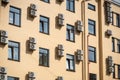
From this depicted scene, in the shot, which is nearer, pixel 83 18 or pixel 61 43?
pixel 61 43

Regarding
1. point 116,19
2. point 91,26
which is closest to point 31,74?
point 91,26

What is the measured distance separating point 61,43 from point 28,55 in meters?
3.14

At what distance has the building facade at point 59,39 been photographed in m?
26.1

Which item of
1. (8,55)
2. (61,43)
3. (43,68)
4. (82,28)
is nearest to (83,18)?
(82,28)

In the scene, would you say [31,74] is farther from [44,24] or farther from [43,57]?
[44,24]

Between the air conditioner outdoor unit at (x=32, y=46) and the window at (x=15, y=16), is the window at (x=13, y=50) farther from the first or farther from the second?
the window at (x=15, y=16)

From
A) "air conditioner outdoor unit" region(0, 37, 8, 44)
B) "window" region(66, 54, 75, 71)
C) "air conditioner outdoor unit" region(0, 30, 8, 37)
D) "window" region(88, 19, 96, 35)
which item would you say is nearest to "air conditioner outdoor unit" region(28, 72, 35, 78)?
"air conditioner outdoor unit" region(0, 37, 8, 44)

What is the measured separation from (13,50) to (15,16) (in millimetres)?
2087

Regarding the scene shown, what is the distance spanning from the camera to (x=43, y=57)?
91.7 feet

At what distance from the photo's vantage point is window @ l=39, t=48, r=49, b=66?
27.7m

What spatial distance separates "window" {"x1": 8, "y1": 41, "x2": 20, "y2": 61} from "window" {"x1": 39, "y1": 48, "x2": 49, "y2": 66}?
1.85 m

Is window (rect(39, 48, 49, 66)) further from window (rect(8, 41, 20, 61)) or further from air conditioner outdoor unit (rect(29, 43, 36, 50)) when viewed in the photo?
window (rect(8, 41, 20, 61))

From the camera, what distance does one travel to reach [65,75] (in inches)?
1136

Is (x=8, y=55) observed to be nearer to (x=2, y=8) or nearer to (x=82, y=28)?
(x=2, y=8)
